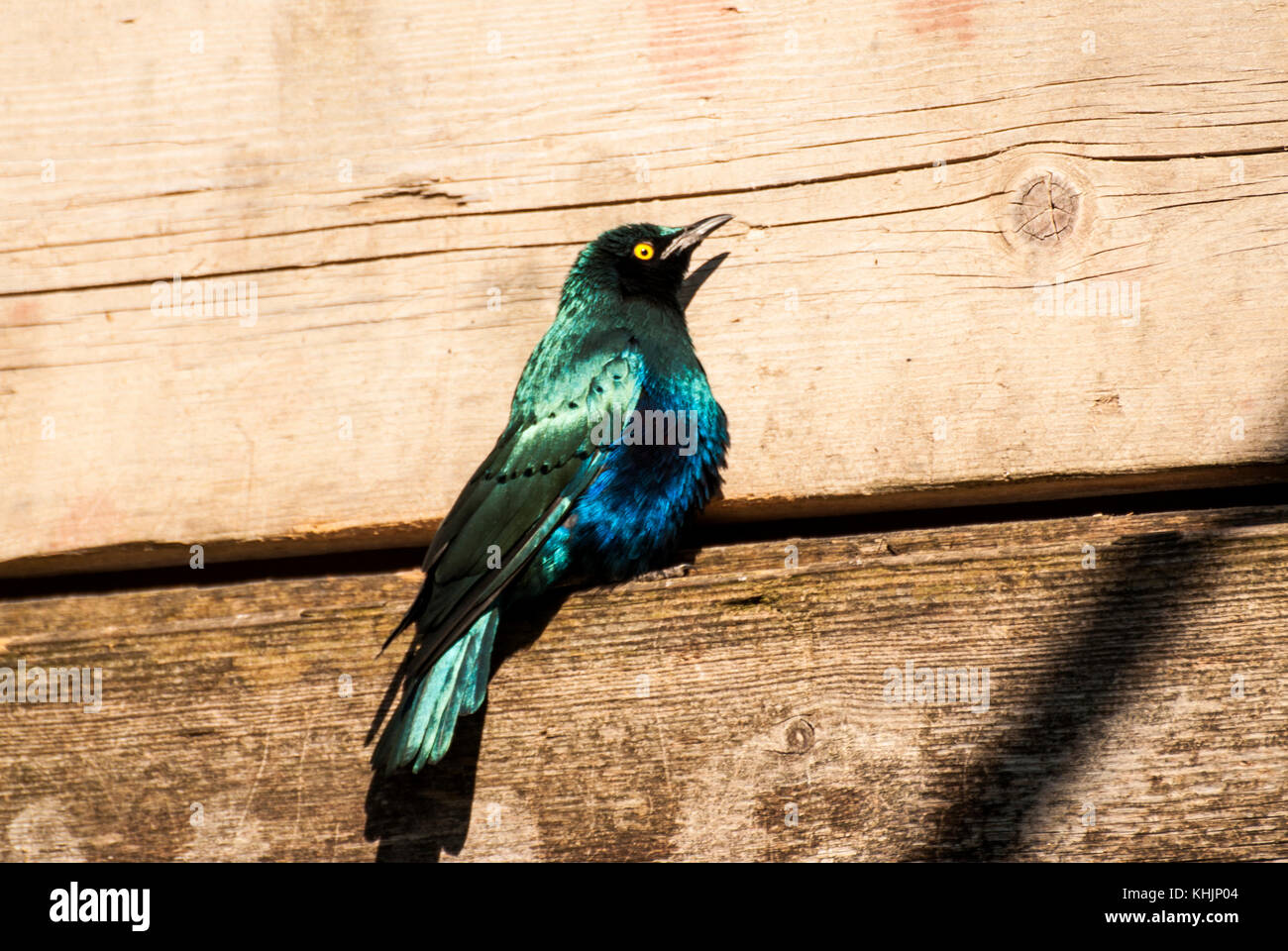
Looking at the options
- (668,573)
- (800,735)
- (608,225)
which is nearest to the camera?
(800,735)

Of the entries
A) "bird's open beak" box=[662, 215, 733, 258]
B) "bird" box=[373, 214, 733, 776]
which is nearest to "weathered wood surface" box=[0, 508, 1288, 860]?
"bird" box=[373, 214, 733, 776]

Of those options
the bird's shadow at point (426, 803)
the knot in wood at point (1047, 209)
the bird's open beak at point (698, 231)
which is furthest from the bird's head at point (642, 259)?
the bird's shadow at point (426, 803)

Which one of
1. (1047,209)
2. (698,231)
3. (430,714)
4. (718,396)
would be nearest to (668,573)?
(718,396)

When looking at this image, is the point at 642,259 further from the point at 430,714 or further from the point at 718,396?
the point at 430,714

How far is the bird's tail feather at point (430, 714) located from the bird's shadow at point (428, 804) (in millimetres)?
51

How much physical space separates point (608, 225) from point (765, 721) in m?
1.32

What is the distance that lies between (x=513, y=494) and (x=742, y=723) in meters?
0.82

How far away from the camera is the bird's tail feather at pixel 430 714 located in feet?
7.43

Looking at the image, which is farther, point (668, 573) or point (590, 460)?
point (590, 460)

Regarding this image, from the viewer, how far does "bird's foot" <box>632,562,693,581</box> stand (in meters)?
2.50

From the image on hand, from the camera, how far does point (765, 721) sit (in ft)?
7.25

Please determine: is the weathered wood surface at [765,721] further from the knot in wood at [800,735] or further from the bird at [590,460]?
the bird at [590,460]

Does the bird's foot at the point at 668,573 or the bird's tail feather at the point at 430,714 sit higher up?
the bird's foot at the point at 668,573

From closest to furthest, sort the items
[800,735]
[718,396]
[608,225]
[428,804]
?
[800,735]
[428,804]
[718,396]
[608,225]
